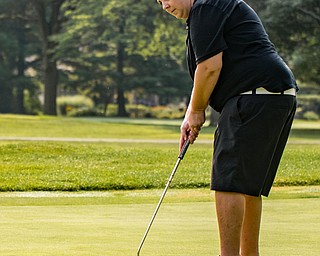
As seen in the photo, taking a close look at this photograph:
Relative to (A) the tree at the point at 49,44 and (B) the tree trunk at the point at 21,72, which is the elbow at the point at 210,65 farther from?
(B) the tree trunk at the point at 21,72

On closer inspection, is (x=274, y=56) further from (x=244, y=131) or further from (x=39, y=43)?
(x=39, y=43)

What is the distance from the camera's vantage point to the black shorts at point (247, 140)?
4859mm

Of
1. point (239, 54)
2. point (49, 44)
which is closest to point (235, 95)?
point (239, 54)

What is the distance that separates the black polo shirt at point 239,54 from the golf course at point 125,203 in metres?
1.14

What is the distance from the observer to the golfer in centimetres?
484

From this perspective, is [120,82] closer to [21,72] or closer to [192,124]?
[21,72]

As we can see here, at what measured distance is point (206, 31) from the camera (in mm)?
4816

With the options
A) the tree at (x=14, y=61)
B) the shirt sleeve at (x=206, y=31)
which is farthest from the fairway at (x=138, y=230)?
the tree at (x=14, y=61)

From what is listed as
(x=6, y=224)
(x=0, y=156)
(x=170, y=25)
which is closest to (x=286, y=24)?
(x=170, y=25)

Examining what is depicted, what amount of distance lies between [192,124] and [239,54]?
1.41 feet

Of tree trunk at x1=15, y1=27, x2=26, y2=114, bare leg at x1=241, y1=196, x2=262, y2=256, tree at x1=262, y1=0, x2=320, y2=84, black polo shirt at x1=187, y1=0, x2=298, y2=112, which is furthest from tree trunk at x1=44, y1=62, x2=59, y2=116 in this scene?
black polo shirt at x1=187, y1=0, x2=298, y2=112

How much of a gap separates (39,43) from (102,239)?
5179 centimetres

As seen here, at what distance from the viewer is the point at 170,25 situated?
4075 centimetres

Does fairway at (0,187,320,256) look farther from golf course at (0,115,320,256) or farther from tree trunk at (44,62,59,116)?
tree trunk at (44,62,59,116)
